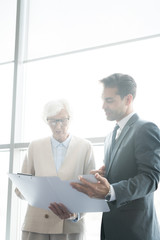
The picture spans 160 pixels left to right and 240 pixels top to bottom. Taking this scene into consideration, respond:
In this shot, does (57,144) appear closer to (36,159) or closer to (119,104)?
(36,159)

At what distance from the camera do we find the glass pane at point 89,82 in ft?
8.75

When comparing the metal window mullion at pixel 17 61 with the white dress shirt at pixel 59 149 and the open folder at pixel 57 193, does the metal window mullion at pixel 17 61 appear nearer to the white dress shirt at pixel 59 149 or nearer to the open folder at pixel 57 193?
the white dress shirt at pixel 59 149

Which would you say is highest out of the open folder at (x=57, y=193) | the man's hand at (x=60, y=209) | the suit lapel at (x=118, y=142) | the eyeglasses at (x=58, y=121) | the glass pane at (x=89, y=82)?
the glass pane at (x=89, y=82)

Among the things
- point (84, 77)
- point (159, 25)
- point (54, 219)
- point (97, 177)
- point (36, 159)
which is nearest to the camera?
point (97, 177)

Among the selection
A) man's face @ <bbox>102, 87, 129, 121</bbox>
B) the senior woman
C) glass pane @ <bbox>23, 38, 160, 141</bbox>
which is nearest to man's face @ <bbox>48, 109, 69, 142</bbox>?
the senior woman

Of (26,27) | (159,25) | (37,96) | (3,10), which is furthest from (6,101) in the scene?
(159,25)

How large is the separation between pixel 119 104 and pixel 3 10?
234 centimetres

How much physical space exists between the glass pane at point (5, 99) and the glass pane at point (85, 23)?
0.33 meters

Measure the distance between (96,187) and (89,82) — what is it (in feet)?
5.35

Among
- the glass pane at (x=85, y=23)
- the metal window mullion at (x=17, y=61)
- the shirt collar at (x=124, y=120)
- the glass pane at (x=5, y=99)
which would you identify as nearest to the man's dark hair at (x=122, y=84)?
the shirt collar at (x=124, y=120)

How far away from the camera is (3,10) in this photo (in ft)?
11.5

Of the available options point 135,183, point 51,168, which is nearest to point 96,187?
point 135,183

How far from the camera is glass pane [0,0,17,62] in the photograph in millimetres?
3320

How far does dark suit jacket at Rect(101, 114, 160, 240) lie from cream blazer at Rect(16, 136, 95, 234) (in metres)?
0.43
